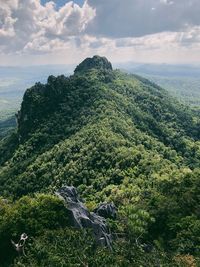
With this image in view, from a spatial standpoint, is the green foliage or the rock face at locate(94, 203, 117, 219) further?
the rock face at locate(94, 203, 117, 219)

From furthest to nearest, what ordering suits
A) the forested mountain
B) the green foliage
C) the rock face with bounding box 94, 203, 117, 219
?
the rock face with bounding box 94, 203, 117, 219 → the green foliage → the forested mountain

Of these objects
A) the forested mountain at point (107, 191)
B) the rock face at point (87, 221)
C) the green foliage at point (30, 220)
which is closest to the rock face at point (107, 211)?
the forested mountain at point (107, 191)

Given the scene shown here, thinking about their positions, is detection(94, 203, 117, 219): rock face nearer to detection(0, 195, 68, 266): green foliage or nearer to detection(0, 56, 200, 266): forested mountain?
detection(0, 56, 200, 266): forested mountain

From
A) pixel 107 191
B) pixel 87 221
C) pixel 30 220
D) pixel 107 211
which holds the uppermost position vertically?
pixel 30 220

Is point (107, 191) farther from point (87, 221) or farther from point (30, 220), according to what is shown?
point (30, 220)

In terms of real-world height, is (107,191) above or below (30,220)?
below

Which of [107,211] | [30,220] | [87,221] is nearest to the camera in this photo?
[30,220]

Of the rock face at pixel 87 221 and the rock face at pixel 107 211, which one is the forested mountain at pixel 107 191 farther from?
the rock face at pixel 87 221

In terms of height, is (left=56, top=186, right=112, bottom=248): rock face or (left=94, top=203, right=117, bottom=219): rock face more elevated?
(left=56, top=186, right=112, bottom=248): rock face

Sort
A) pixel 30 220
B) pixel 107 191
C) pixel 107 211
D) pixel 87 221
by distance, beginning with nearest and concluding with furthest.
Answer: pixel 30 220 < pixel 87 221 < pixel 107 211 < pixel 107 191

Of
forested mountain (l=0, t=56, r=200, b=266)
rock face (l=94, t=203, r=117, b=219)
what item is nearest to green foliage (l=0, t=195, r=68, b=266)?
forested mountain (l=0, t=56, r=200, b=266)

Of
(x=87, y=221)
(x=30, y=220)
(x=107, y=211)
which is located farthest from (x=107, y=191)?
(x=30, y=220)

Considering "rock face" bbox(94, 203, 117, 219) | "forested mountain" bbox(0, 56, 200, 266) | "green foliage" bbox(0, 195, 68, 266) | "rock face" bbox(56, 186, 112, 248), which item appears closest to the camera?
"forested mountain" bbox(0, 56, 200, 266)
